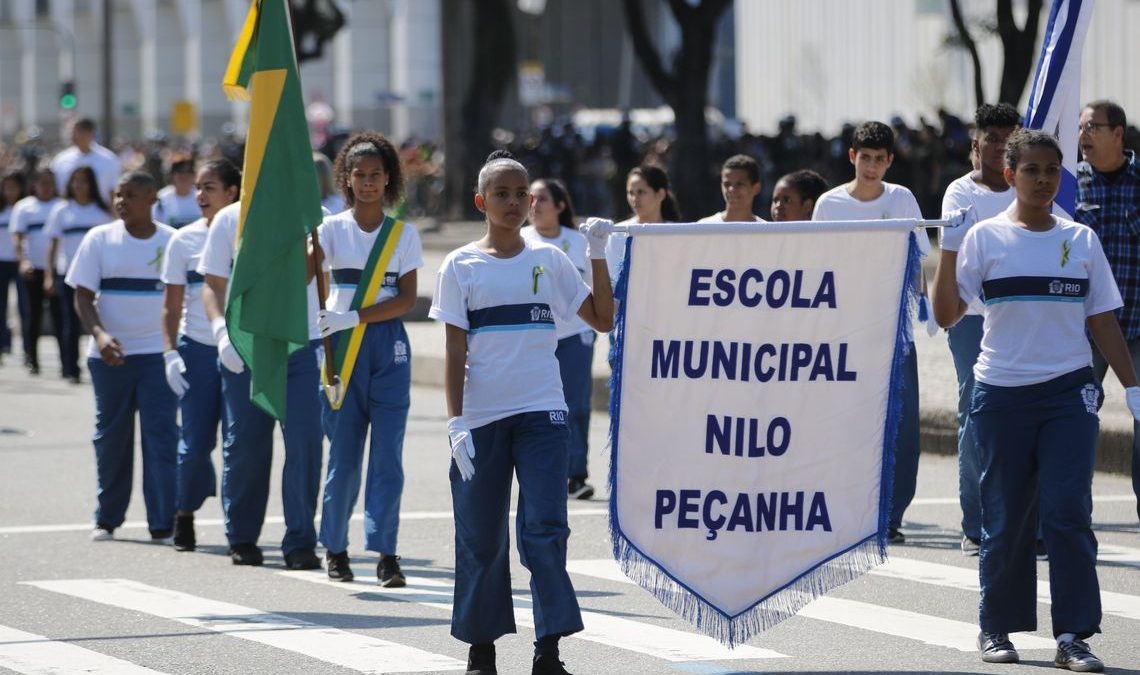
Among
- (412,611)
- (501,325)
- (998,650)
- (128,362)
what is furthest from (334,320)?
(998,650)

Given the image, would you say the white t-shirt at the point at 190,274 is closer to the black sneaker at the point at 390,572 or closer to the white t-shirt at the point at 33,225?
the black sneaker at the point at 390,572

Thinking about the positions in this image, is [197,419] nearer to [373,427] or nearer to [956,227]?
[373,427]

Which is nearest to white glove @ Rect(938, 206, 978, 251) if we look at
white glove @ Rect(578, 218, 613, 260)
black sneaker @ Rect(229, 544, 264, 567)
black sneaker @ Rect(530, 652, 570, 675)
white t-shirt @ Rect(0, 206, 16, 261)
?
white glove @ Rect(578, 218, 613, 260)

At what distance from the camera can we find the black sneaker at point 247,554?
997 centimetres

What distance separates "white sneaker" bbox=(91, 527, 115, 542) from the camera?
10794 millimetres

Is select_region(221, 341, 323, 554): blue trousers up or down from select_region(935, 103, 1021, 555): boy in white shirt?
down

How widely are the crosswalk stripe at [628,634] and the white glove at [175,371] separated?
1561mm

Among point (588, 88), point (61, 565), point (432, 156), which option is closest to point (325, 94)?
point (588, 88)

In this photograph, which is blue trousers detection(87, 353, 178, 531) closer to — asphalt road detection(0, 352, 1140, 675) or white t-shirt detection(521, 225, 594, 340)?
asphalt road detection(0, 352, 1140, 675)

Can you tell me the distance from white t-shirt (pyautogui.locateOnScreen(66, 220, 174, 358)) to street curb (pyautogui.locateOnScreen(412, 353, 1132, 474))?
2.50m

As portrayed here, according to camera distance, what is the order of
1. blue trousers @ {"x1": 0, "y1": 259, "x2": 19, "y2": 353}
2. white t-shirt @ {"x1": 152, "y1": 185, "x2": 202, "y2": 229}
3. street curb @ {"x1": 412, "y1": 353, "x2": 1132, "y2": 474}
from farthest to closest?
blue trousers @ {"x1": 0, "y1": 259, "x2": 19, "y2": 353}
white t-shirt @ {"x1": 152, "y1": 185, "x2": 202, "y2": 229}
street curb @ {"x1": 412, "y1": 353, "x2": 1132, "y2": 474}

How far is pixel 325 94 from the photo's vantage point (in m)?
77.6

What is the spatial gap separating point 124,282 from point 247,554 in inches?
69.8

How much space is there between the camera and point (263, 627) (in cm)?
833
